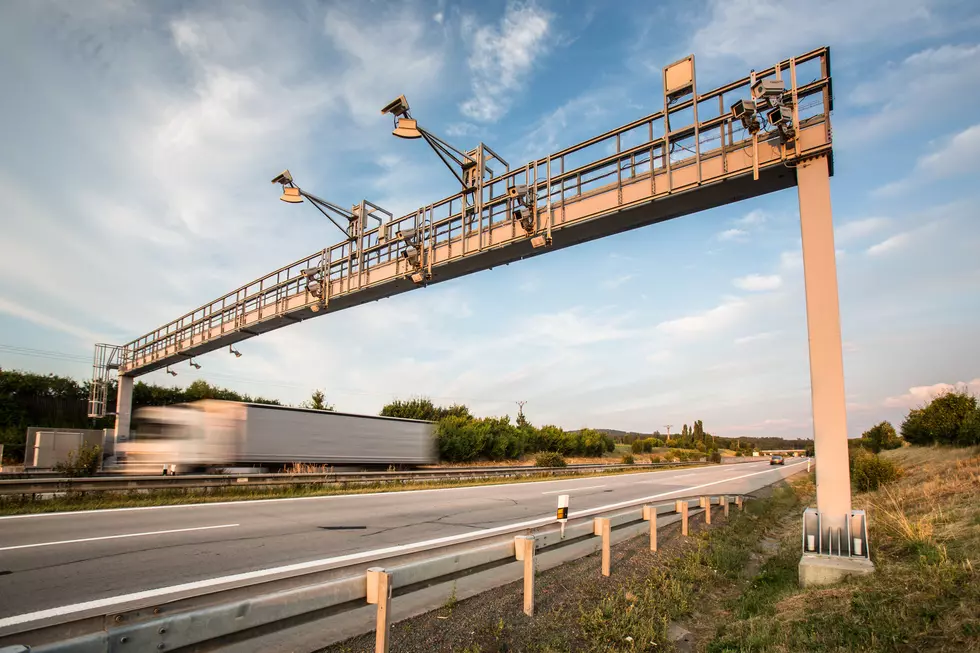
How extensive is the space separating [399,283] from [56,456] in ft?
76.6

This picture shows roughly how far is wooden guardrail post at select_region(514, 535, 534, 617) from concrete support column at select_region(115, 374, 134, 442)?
Result: 115 ft

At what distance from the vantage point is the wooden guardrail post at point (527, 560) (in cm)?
532

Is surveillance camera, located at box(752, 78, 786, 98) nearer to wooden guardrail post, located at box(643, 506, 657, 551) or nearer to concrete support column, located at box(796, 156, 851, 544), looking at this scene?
concrete support column, located at box(796, 156, 851, 544)

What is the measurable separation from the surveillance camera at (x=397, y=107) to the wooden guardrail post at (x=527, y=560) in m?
12.1

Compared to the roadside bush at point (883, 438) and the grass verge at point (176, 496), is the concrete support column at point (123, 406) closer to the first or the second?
the grass verge at point (176, 496)

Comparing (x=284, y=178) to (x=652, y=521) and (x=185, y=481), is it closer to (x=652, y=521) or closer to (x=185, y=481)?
(x=185, y=481)

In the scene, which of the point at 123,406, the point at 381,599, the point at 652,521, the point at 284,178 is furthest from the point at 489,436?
the point at 381,599

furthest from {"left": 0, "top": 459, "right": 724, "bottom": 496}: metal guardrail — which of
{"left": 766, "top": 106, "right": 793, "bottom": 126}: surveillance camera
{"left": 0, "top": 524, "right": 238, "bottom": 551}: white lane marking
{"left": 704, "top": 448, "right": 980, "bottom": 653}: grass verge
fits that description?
{"left": 766, "top": 106, "right": 793, "bottom": 126}: surveillance camera

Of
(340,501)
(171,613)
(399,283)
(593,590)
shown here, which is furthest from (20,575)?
(399,283)

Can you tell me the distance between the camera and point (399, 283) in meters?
17.1

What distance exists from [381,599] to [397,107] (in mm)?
13342

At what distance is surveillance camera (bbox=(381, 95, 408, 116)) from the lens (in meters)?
14.3

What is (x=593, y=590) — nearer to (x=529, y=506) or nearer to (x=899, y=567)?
(x=899, y=567)

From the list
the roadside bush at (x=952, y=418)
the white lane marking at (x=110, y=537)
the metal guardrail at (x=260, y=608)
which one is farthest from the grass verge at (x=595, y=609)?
the roadside bush at (x=952, y=418)
